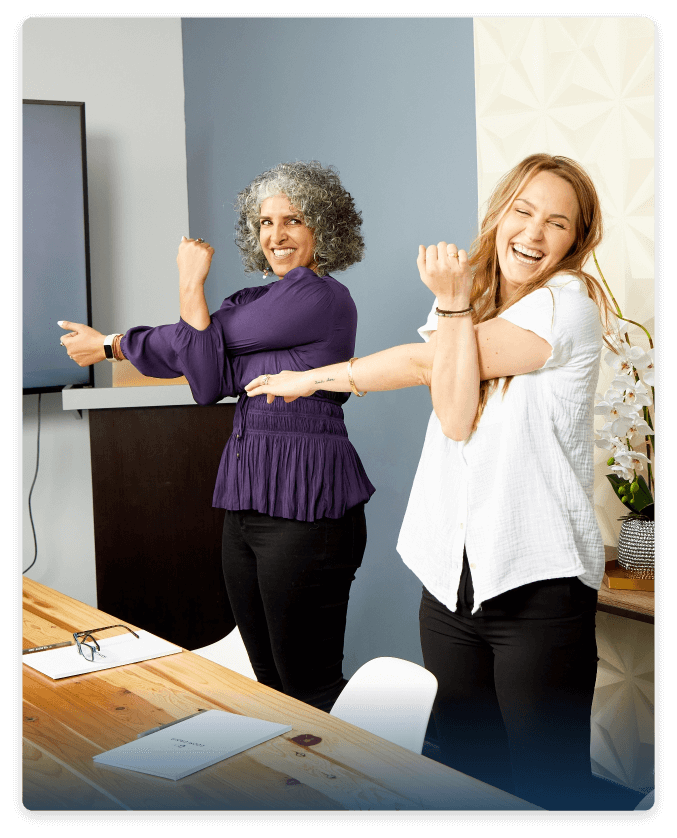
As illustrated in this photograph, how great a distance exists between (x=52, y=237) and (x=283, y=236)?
1636 millimetres

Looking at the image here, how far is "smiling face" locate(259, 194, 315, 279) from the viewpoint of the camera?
6.13 feet

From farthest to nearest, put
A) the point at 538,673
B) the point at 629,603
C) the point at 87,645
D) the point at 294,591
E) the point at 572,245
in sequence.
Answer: the point at 294,591 < the point at 629,603 < the point at 87,645 < the point at 572,245 < the point at 538,673

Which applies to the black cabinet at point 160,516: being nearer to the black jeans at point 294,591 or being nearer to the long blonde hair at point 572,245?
the black jeans at point 294,591

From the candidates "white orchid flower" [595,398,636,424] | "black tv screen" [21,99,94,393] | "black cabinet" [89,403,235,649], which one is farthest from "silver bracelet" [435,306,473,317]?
"black tv screen" [21,99,94,393]

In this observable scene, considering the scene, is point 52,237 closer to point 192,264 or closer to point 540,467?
point 192,264

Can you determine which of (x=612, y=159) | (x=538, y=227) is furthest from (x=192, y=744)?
(x=612, y=159)

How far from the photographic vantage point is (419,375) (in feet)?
4.15

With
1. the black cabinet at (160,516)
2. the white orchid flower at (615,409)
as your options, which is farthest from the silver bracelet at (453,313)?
the black cabinet at (160,516)

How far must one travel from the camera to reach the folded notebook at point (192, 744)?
929 millimetres

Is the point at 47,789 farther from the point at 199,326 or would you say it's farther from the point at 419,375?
the point at 199,326

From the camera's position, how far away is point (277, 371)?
1.77 meters

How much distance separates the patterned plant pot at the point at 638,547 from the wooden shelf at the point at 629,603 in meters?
0.05
